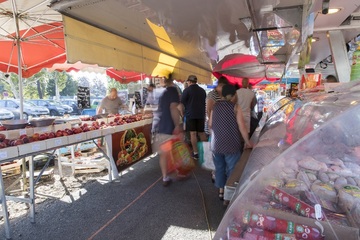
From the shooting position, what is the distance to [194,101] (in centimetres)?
539

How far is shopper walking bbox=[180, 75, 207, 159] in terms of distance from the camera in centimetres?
532

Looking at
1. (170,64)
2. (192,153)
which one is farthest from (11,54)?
(192,153)

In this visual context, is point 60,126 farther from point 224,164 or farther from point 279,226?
point 279,226

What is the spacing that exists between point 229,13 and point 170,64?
10.8ft

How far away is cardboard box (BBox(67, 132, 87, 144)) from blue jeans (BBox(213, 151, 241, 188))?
190 centimetres

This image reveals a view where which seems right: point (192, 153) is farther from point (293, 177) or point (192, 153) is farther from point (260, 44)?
point (293, 177)

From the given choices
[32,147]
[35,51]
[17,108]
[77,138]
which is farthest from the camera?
[17,108]

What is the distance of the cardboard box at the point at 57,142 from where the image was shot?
3.07 meters

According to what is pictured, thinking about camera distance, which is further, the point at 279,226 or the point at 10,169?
the point at 10,169

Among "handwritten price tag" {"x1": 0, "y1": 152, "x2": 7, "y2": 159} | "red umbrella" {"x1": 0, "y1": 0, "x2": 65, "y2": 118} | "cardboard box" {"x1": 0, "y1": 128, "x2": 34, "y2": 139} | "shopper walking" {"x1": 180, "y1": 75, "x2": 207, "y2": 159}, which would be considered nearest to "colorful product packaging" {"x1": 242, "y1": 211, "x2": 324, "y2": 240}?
"handwritten price tag" {"x1": 0, "y1": 152, "x2": 7, "y2": 159}

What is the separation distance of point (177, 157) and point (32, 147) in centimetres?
246

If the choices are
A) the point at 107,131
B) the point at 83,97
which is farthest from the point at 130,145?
the point at 83,97

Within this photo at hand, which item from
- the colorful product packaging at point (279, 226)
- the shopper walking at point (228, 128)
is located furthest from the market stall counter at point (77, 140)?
the colorful product packaging at point (279, 226)

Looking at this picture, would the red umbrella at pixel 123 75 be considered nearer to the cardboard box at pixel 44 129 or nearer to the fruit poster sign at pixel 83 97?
the fruit poster sign at pixel 83 97
